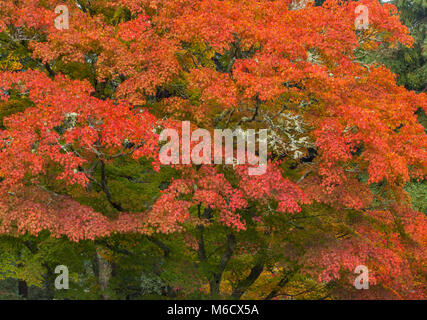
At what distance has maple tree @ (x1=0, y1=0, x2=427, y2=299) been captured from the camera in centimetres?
879

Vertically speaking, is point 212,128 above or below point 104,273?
above

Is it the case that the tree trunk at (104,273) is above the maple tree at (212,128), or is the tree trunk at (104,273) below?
below

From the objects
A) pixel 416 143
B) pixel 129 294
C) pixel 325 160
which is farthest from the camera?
pixel 129 294

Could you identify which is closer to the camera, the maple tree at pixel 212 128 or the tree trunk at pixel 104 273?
the maple tree at pixel 212 128

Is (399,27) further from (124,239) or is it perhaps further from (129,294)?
(129,294)

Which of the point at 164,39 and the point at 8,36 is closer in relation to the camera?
the point at 164,39

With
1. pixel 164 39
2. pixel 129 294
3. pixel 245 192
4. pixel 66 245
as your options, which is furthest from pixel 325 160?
pixel 129 294

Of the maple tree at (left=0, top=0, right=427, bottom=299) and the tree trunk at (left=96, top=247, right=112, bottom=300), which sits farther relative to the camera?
the tree trunk at (left=96, top=247, right=112, bottom=300)

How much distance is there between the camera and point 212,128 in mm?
10617

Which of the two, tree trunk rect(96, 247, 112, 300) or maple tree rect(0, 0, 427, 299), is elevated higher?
maple tree rect(0, 0, 427, 299)

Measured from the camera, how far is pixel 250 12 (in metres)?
10.4

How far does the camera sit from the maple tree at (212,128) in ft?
28.8

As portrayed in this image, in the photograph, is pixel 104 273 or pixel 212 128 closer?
pixel 212 128
